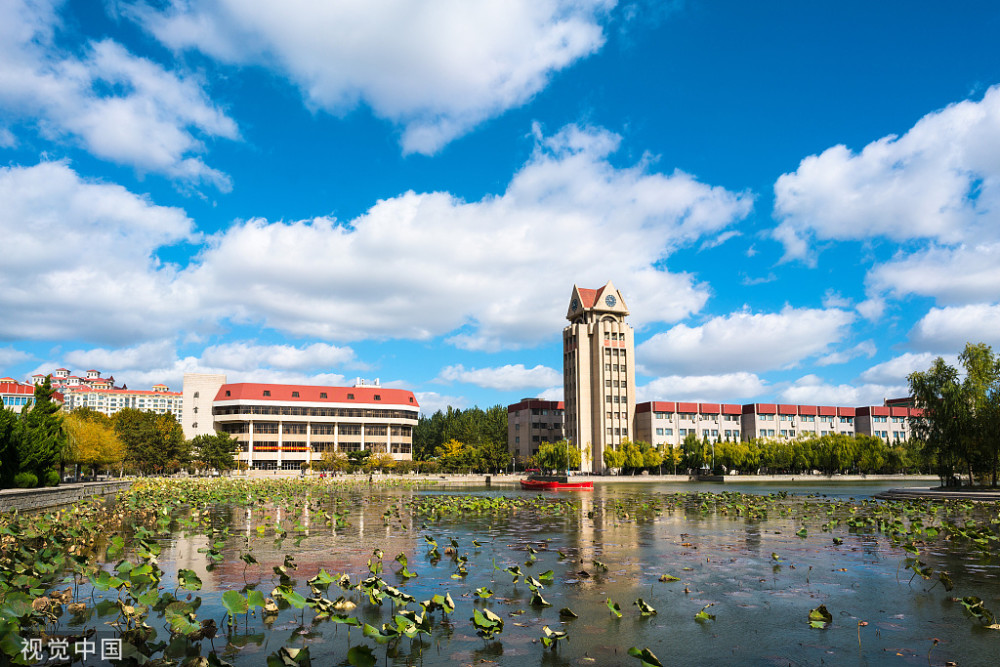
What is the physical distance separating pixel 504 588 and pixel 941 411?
4445 cm

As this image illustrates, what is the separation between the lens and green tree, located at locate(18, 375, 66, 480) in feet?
130

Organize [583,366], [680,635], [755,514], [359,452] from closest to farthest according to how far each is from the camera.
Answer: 1. [680,635]
2. [755,514]
3. [359,452]
4. [583,366]

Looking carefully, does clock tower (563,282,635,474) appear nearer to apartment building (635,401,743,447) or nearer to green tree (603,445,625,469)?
apartment building (635,401,743,447)

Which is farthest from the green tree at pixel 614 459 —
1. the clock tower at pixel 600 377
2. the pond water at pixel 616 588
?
the pond water at pixel 616 588

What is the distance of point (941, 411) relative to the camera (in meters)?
46.4

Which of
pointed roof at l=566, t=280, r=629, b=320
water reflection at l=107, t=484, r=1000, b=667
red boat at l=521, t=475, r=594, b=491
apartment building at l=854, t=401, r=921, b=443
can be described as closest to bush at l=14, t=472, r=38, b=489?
water reflection at l=107, t=484, r=1000, b=667

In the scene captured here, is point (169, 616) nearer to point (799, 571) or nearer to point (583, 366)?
point (799, 571)

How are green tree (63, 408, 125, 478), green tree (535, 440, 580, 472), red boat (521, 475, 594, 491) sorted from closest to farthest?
green tree (63, 408, 125, 478) < red boat (521, 475, 594, 491) < green tree (535, 440, 580, 472)

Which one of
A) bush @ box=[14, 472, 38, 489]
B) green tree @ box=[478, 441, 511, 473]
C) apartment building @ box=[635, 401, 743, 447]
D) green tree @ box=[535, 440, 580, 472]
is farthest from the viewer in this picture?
apartment building @ box=[635, 401, 743, 447]

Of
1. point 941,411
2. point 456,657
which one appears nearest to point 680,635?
point 456,657

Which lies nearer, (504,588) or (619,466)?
(504,588)

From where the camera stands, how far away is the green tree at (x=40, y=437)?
39.7 metres

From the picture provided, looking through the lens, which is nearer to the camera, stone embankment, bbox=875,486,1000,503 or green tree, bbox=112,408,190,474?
stone embankment, bbox=875,486,1000,503

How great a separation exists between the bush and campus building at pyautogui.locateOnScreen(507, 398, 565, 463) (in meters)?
99.1
